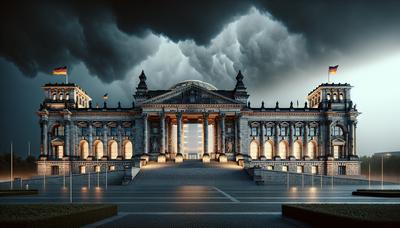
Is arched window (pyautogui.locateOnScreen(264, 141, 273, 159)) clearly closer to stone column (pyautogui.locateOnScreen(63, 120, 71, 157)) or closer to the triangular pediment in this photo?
the triangular pediment

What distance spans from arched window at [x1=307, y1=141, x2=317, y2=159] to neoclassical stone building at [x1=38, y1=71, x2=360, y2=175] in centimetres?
27

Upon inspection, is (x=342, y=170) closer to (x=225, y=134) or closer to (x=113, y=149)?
(x=225, y=134)

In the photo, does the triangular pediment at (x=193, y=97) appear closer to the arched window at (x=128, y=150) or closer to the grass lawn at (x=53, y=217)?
the arched window at (x=128, y=150)

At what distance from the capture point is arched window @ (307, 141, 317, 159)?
99.7 metres

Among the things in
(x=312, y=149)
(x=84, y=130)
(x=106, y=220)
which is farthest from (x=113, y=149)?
(x=106, y=220)

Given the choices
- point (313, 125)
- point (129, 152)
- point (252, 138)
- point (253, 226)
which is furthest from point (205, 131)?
point (253, 226)

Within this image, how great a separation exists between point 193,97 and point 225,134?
1337 centimetres

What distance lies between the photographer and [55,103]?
97938mm

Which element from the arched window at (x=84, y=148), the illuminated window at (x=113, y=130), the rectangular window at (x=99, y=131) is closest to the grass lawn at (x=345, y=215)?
the illuminated window at (x=113, y=130)

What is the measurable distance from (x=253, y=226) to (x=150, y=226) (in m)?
6.12

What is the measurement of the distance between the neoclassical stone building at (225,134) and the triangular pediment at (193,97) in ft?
12.5

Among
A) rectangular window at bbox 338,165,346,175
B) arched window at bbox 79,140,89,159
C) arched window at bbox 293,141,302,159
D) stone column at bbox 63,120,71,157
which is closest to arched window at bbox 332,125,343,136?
rectangular window at bbox 338,165,346,175

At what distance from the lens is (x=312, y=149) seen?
100562 millimetres

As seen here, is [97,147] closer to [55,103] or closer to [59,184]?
[55,103]
